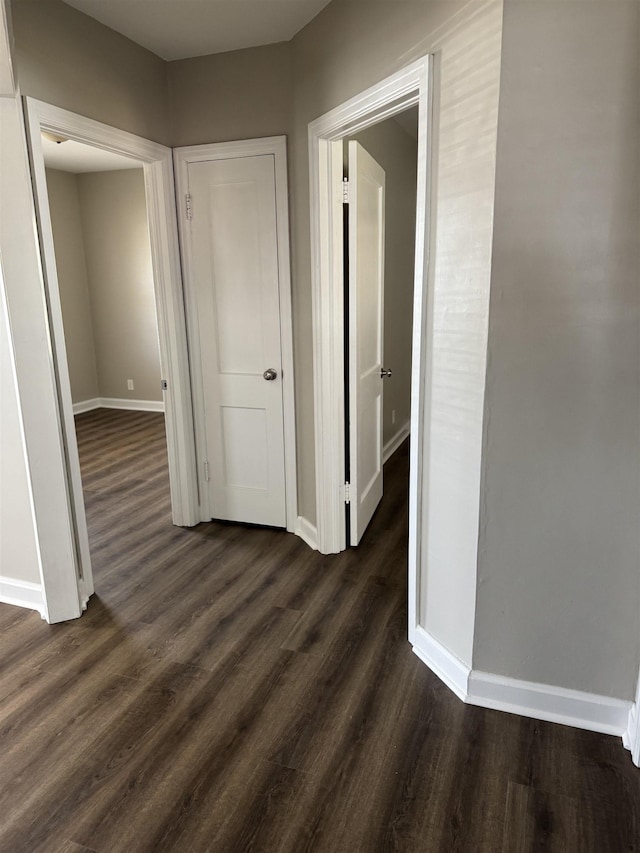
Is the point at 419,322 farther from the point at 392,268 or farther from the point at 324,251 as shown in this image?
the point at 392,268

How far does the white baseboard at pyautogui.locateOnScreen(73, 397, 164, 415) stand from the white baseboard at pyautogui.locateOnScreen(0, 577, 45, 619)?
13.2 ft

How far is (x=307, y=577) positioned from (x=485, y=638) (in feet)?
3.59

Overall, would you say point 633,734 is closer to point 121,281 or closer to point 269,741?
point 269,741

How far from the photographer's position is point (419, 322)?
197cm

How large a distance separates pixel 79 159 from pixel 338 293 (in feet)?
13.9

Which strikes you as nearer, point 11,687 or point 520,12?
point 520,12

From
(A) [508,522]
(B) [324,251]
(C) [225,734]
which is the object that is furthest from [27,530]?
(A) [508,522]

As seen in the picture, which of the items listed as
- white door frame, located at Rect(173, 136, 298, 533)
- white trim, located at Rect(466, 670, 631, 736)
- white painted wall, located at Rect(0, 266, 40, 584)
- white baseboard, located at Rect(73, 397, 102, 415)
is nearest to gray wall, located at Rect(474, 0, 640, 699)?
white trim, located at Rect(466, 670, 631, 736)

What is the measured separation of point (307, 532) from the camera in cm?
319

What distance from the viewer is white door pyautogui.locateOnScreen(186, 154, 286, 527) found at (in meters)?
2.94

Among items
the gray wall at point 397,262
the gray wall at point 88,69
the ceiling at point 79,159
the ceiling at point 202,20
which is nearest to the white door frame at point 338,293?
the ceiling at point 202,20

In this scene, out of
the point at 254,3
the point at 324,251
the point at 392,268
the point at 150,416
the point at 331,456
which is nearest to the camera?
the point at 254,3

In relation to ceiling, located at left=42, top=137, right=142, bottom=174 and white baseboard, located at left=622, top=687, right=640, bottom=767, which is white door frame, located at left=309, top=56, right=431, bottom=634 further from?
ceiling, located at left=42, top=137, right=142, bottom=174

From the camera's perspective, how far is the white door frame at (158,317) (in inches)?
89.4
